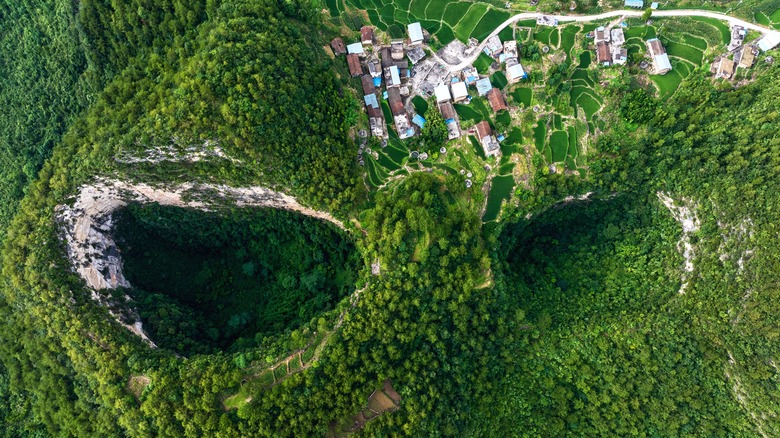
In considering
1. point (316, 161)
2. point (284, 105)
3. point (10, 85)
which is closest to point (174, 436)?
point (316, 161)

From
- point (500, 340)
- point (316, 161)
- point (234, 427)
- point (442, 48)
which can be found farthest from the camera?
point (442, 48)

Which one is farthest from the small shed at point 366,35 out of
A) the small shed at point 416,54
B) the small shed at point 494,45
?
the small shed at point 494,45

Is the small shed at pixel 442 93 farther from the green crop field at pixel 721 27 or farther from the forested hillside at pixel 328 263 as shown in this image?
→ the green crop field at pixel 721 27

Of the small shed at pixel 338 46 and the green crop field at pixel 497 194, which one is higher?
the small shed at pixel 338 46

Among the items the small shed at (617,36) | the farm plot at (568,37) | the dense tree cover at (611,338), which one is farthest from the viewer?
the farm plot at (568,37)

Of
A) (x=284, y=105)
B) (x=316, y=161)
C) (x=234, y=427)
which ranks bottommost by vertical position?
(x=234, y=427)

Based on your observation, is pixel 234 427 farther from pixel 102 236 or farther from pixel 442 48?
pixel 442 48

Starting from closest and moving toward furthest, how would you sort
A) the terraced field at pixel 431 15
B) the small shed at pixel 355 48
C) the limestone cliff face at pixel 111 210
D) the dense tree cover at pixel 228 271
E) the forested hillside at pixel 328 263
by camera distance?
the forested hillside at pixel 328 263, the limestone cliff face at pixel 111 210, the dense tree cover at pixel 228 271, the small shed at pixel 355 48, the terraced field at pixel 431 15

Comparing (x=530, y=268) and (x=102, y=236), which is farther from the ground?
(x=102, y=236)
